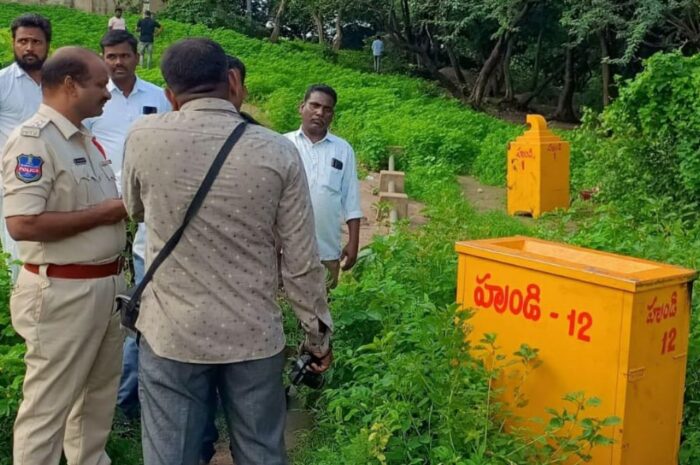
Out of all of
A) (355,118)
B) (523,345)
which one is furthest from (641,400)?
(355,118)

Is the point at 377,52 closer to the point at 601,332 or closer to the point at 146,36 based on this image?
the point at 146,36

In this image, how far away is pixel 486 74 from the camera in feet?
84.8

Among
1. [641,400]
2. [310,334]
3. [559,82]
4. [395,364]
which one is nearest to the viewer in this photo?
[310,334]

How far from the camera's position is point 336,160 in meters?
5.08

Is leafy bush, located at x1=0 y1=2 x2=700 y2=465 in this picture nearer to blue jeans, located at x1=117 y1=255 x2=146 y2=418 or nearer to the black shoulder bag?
blue jeans, located at x1=117 y1=255 x2=146 y2=418

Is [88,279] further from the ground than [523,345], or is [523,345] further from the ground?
[88,279]

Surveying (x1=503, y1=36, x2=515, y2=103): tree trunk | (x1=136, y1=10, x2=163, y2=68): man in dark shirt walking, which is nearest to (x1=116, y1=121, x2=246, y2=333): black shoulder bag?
(x1=136, y1=10, x2=163, y2=68): man in dark shirt walking

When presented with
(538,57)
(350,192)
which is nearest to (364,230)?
(350,192)

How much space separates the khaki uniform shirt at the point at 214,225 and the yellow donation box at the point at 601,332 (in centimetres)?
126

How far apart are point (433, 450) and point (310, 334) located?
2.86ft

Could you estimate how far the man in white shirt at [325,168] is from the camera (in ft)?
16.5

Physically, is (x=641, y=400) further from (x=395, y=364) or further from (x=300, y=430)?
(x=300, y=430)

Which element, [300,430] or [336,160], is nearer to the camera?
[300,430]

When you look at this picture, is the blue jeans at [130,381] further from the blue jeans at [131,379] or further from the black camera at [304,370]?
the black camera at [304,370]
